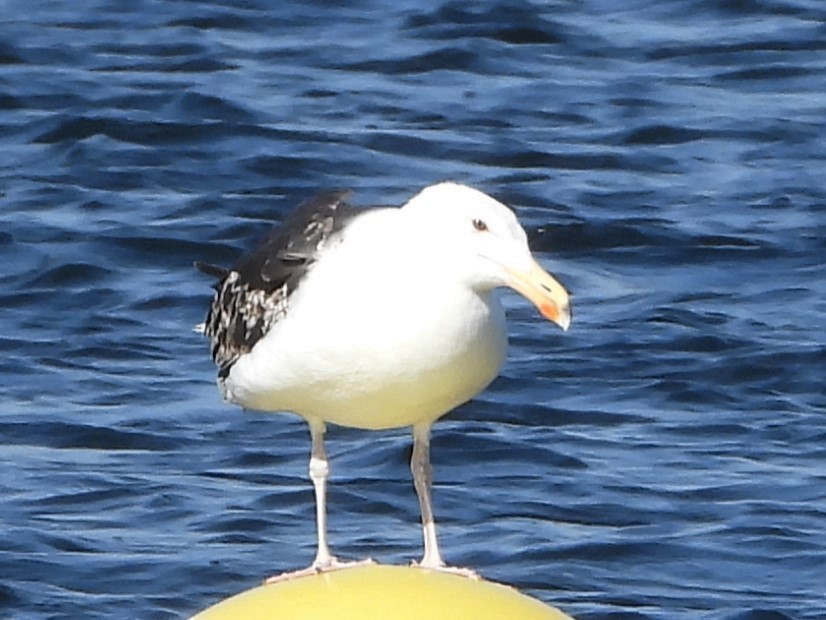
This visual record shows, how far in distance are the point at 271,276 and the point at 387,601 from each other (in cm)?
137

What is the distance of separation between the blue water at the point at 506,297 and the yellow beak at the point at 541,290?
4.91 metres

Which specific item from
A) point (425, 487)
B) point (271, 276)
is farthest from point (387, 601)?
point (271, 276)

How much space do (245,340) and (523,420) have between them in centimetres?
620

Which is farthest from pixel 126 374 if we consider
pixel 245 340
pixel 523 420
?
pixel 245 340

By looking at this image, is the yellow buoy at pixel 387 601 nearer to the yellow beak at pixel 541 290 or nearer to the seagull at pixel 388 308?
the seagull at pixel 388 308

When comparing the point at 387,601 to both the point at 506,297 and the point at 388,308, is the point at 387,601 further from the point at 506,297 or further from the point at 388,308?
the point at 506,297

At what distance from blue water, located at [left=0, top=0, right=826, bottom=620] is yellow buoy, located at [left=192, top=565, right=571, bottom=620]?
178 inches

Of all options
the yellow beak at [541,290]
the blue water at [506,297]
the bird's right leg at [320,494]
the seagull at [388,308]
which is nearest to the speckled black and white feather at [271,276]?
the seagull at [388,308]

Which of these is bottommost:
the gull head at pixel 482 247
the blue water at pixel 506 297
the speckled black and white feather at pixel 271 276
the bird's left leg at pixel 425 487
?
the blue water at pixel 506 297

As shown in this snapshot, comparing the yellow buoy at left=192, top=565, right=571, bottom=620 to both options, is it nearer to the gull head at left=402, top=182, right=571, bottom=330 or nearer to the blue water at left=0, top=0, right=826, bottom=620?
the gull head at left=402, top=182, right=571, bottom=330

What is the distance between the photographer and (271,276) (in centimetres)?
912

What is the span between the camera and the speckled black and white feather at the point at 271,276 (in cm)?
893

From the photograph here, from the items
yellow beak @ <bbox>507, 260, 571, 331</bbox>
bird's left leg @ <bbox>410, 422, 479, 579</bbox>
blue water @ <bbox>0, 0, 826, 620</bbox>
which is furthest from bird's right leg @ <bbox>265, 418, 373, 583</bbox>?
blue water @ <bbox>0, 0, 826, 620</bbox>

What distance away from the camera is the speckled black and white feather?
893cm
